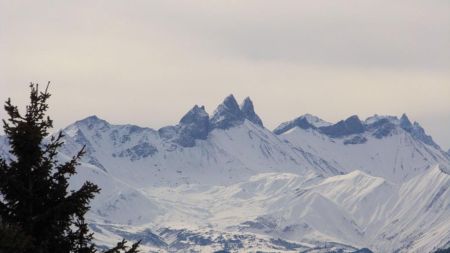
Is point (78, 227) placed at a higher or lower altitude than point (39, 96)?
lower

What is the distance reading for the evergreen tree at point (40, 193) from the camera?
32.2 metres

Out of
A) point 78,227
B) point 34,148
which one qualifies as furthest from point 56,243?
point 34,148

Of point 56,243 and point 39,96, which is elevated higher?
point 39,96

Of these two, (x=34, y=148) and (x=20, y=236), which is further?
(x=34, y=148)

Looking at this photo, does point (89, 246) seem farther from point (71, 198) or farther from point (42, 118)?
point (42, 118)

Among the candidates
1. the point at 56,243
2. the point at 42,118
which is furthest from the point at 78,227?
the point at 42,118

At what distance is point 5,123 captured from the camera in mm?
33000

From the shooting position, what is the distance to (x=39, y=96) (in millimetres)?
34000

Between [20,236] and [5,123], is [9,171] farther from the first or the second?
[20,236]

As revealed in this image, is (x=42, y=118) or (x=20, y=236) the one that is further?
(x=42, y=118)

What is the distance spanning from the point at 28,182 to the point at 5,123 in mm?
1666

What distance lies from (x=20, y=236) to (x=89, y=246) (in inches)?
187

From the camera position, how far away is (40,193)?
32812 millimetres

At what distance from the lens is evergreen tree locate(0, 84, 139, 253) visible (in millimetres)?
32250
